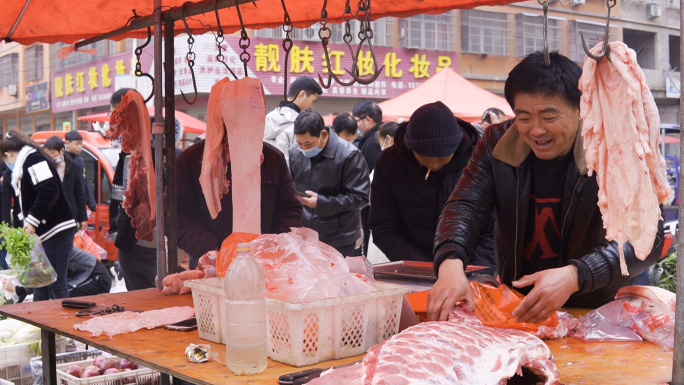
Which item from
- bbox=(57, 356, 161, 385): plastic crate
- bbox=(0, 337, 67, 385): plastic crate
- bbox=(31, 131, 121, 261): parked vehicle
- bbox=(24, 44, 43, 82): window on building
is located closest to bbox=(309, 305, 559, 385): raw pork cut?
bbox=(57, 356, 161, 385): plastic crate

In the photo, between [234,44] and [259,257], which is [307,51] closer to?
[234,44]

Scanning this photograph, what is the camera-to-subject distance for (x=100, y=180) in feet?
32.3

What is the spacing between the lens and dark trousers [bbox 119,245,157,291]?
454cm

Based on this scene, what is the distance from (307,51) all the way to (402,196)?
12822 millimetres

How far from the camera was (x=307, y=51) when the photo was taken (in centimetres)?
1605

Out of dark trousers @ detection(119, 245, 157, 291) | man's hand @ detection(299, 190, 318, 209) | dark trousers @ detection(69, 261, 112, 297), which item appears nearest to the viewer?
dark trousers @ detection(119, 245, 157, 291)

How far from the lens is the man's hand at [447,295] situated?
2.07 metres

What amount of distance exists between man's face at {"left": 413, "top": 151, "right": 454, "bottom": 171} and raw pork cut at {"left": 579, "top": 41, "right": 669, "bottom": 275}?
1737 mm

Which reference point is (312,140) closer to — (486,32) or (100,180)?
(100,180)

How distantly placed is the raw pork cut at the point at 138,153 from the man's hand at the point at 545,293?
188 cm

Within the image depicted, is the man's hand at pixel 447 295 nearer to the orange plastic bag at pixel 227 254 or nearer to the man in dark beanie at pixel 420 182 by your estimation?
the orange plastic bag at pixel 227 254

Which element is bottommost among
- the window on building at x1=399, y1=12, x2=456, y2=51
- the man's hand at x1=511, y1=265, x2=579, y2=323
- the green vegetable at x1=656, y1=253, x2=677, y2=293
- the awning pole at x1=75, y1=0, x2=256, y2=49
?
the green vegetable at x1=656, y1=253, x2=677, y2=293

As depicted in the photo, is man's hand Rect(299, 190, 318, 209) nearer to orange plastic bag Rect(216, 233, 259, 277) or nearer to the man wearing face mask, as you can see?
the man wearing face mask

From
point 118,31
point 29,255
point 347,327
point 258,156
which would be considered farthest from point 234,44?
point 347,327
